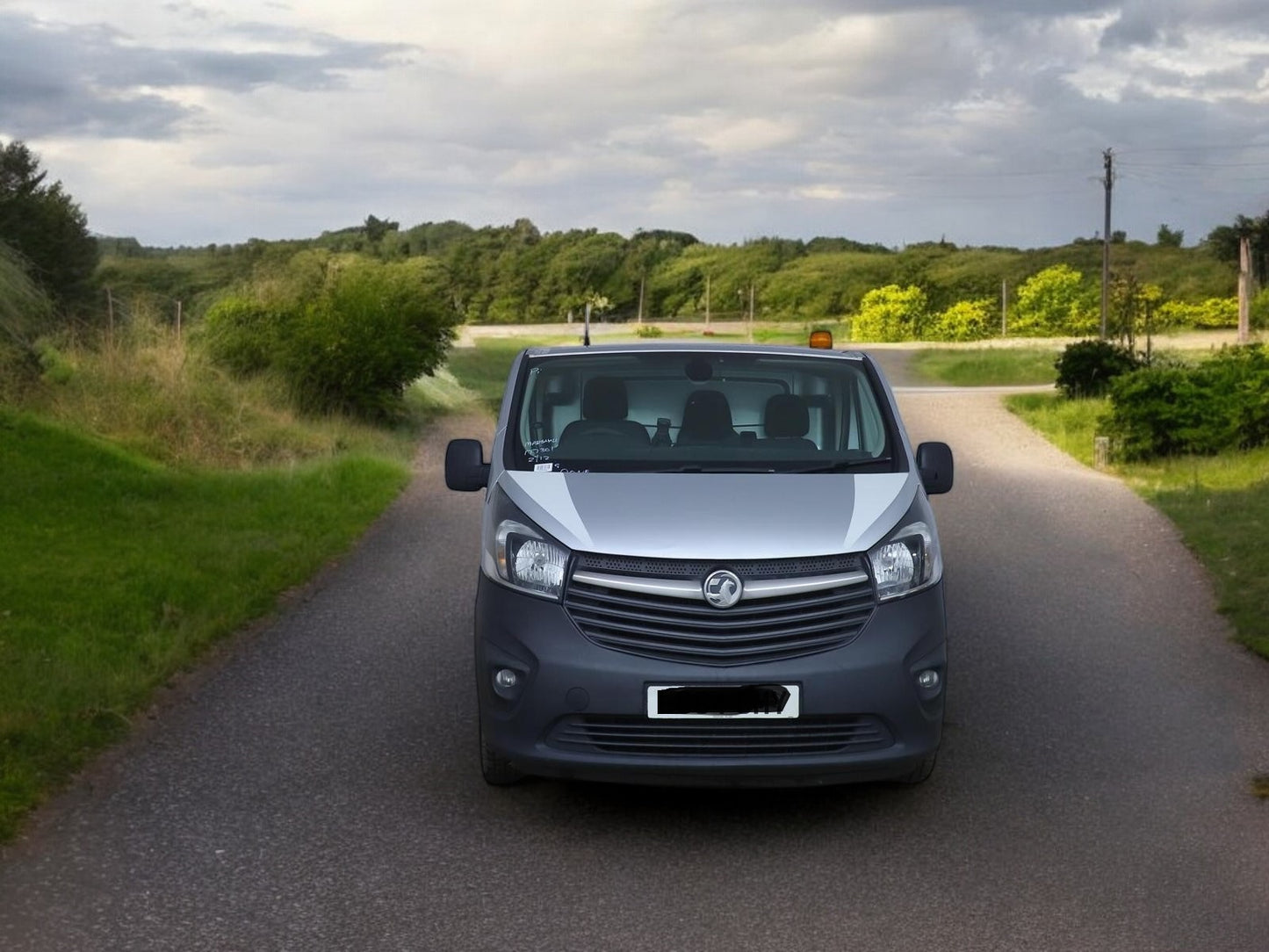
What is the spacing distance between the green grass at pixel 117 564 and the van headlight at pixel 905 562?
10.4ft

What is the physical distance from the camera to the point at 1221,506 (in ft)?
53.3

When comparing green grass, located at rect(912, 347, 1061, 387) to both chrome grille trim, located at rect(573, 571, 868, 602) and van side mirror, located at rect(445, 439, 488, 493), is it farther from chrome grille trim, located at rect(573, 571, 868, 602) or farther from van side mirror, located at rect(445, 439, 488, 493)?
chrome grille trim, located at rect(573, 571, 868, 602)

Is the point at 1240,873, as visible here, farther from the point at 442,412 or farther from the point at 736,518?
the point at 442,412

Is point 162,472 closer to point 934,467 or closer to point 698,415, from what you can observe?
point 698,415

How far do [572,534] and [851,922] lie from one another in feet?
5.66

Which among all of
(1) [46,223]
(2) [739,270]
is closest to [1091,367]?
(1) [46,223]

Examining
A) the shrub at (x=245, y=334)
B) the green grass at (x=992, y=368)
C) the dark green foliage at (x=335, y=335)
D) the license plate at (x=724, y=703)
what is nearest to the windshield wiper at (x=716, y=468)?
the license plate at (x=724, y=703)

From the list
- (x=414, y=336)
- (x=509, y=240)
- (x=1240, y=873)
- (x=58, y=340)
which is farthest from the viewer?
(x=509, y=240)

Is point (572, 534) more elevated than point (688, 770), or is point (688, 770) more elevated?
point (572, 534)

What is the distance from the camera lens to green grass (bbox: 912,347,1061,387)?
42.0 m

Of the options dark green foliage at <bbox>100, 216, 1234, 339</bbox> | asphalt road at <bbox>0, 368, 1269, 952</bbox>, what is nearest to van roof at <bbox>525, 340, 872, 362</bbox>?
asphalt road at <bbox>0, 368, 1269, 952</bbox>

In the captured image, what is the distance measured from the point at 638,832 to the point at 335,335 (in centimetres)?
2156

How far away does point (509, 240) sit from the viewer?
406 feet

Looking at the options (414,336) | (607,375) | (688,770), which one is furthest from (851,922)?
(414,336)
